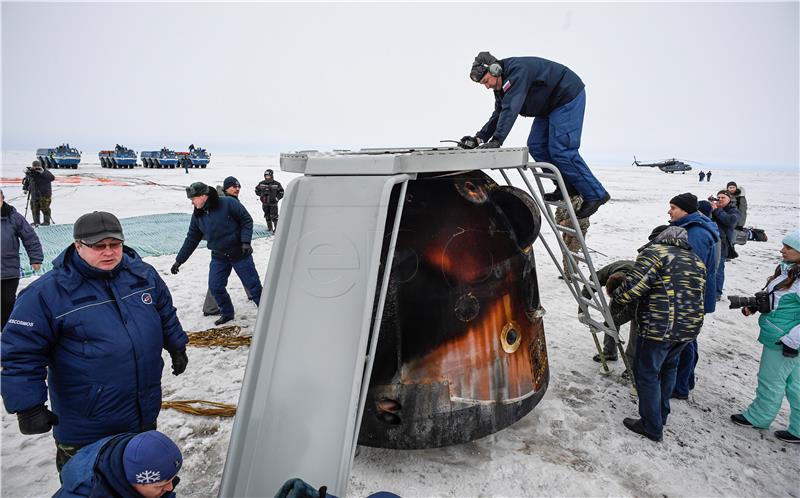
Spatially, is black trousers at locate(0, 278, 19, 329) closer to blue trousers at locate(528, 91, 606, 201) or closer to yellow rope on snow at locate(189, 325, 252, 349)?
yellow rope on snow at locate(189, 325, 252, 349)

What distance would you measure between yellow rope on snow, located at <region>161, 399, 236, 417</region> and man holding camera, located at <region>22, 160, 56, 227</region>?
10340 mm

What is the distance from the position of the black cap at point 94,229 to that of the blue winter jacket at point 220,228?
3.13m

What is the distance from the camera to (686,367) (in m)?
4.17

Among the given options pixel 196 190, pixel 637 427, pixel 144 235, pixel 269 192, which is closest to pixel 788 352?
pixel 637 427

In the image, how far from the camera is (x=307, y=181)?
2.30 meters

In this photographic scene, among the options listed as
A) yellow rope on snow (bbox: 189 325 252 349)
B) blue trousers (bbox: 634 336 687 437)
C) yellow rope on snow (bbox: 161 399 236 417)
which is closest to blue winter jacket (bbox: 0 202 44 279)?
yellow rope on snow (bbox: 189 325 252 349)

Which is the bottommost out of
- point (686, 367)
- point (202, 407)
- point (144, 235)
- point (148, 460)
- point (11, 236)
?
point (202, 407)

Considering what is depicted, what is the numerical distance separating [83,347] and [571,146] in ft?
13.7

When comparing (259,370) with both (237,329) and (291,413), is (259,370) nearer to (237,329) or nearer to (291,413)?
(291,413)

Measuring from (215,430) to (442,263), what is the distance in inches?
107

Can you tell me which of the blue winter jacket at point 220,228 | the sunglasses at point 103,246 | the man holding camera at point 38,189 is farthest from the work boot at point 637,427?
the man holding camera at point 38,189

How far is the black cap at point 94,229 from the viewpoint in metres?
2.34

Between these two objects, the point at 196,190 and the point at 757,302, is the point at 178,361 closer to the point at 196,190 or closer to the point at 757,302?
the point at 196,190

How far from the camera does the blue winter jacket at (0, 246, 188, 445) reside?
2.19 meters
